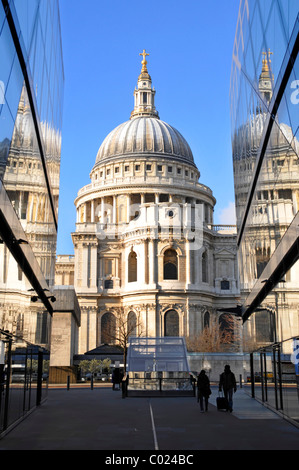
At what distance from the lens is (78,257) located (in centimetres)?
7919

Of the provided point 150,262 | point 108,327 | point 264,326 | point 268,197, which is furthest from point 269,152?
point 108,327

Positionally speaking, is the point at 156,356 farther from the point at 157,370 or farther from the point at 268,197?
the point at 268,197

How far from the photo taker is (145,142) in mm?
101688

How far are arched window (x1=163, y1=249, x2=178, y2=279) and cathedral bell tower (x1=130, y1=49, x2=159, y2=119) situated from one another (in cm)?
4824

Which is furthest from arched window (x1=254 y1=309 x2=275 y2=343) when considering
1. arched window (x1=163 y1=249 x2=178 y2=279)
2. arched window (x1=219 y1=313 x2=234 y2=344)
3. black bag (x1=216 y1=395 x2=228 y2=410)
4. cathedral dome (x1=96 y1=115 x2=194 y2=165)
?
cathedral dome (x1=96 y1=115 x2=194 y2=165)

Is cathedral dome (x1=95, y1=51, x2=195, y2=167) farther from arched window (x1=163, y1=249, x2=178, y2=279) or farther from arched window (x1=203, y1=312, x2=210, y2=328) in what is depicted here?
arched window (x1=203, y1=312, x2=210, y2=328)

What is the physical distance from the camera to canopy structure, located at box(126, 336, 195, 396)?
26.7 meters

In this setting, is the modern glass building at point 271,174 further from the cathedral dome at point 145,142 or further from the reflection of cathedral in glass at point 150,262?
the cathedral dome at point 145,142

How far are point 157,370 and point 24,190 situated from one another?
15670 millimetres

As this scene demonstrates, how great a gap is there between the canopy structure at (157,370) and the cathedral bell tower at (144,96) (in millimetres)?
89588

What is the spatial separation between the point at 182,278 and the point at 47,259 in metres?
49.7

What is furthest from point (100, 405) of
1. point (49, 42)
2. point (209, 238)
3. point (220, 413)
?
point (209, 238)

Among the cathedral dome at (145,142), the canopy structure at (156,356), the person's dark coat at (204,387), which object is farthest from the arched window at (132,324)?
the person's dark coat at (204,387)

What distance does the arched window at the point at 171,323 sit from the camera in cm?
7135
